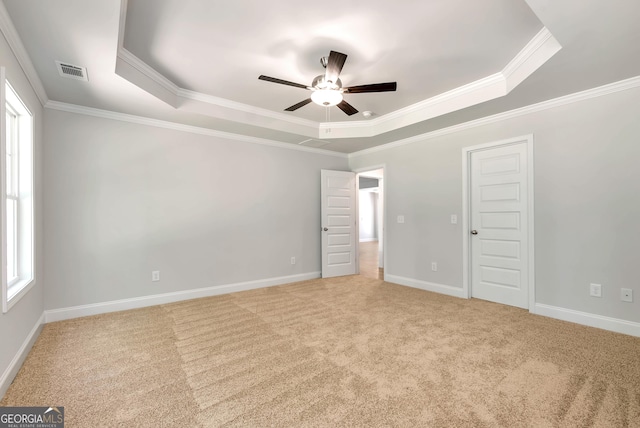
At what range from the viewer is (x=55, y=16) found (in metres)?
1.86

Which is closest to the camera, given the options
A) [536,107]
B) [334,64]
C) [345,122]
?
[334,64]

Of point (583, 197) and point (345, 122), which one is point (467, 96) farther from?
point (345, 122)

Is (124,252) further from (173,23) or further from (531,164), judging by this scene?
(531,164)

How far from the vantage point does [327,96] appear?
9.03 ft

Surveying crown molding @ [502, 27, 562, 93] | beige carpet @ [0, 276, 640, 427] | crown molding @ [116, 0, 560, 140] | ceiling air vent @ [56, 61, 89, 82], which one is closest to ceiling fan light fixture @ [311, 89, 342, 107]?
crown molding @ [116, 0, 560, 140]

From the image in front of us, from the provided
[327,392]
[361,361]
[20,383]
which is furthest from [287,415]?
[20,383]

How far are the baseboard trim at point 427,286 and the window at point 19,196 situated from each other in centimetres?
465

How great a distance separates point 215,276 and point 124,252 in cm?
123

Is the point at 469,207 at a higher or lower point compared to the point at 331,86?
lower

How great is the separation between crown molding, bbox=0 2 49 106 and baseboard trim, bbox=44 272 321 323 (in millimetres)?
2367

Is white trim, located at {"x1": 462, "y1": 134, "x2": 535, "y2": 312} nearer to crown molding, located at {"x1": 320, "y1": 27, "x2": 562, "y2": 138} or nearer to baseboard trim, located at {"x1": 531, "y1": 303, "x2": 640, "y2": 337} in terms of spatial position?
baseboard trim, located at {"x1": 531, "y1": 303, "x2": 640, "y2": 337}

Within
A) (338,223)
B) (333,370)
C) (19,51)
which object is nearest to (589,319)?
(333,370)

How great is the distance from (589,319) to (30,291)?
5.58 metres

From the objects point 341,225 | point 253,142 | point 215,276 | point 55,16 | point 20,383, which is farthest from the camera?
point 341,225
